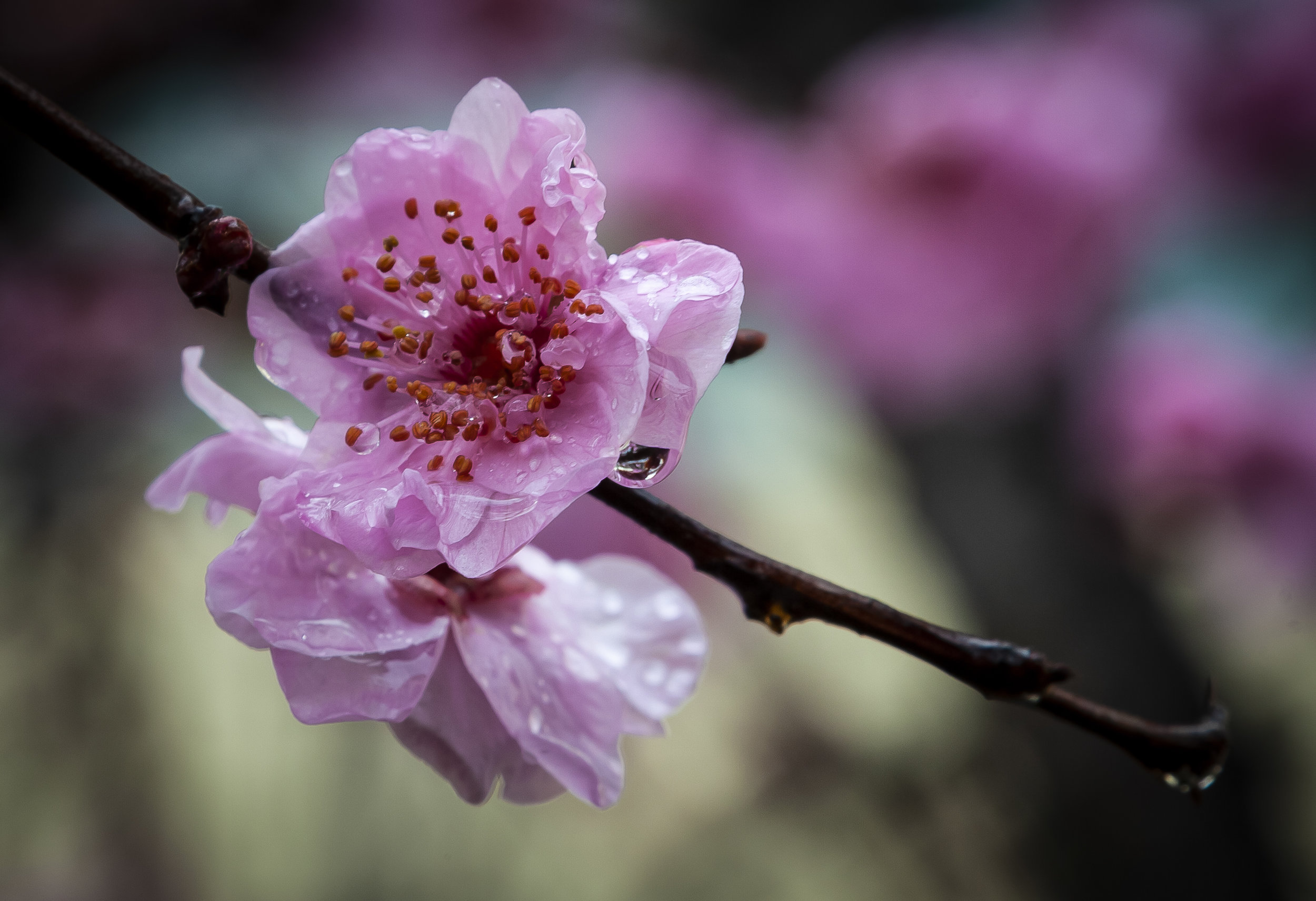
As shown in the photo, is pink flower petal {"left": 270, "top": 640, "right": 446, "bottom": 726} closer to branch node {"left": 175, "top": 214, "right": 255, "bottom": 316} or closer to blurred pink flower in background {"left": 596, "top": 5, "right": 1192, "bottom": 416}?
branch node {"left": 175, "top": 214, "right": 255, "bottom": 316}

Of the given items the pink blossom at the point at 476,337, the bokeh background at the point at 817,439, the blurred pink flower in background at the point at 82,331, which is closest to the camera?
the pink blossom at the point at 476,337

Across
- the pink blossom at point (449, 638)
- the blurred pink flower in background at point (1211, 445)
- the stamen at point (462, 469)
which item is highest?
the stamen at point (462, 469)

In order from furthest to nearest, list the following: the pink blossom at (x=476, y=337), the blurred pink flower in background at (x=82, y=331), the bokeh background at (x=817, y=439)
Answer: the blurred pink flower in background at (x=82, y=331), the bokeh background at (x=817, y=439), the pink blossom at (x=476, y=337)

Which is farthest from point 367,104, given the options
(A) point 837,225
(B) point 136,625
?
(B) point 136,625

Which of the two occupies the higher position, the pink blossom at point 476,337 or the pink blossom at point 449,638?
the pink blossom at point 476,337

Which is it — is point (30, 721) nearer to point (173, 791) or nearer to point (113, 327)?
point (173, 791)

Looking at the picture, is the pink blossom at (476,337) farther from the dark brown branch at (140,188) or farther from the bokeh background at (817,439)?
the bokeh background at (817,439)

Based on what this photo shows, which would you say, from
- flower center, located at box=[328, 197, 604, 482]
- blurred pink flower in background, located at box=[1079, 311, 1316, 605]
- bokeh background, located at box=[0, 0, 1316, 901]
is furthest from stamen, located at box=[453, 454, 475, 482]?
blurred pink flower in background, located at box=[1079, 311, 1316, 605]

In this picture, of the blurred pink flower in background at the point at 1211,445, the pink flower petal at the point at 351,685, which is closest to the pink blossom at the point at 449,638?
the pink flower petal at the point at 351,685
